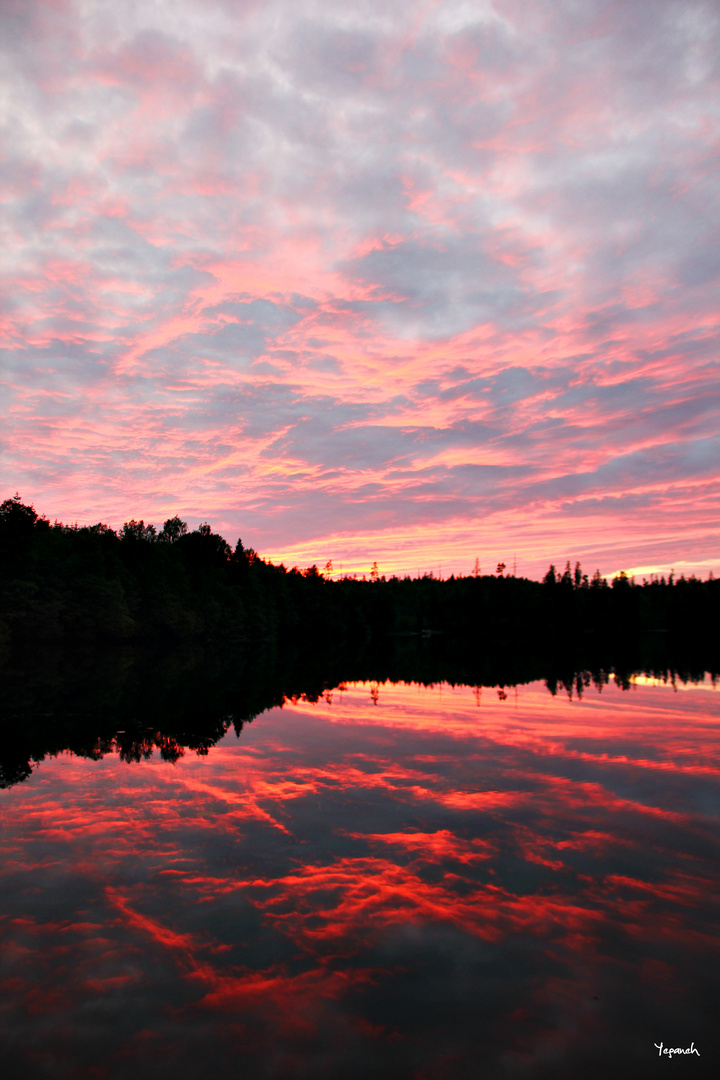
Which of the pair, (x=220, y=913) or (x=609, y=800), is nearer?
(x=220, y=913)

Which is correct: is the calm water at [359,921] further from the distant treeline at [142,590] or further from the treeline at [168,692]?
the distant treeline at [142,590]

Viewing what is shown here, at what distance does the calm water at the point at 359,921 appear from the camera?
6.11 m

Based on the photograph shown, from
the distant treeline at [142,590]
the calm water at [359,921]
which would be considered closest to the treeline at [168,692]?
the calm water at [359,921]

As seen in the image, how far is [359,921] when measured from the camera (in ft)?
28.1

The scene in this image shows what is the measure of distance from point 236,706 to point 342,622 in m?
136

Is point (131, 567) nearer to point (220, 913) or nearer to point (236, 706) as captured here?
point (236, 706)

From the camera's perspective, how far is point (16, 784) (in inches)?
614

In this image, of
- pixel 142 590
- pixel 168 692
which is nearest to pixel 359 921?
pixel 168 692

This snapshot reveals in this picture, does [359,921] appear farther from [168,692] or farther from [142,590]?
[142,590]

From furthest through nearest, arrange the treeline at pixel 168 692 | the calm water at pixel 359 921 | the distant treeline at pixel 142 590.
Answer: the distant treeline at pixel 142 590 < the treeline at pixel 168 692 < the calm water at pixel 359 921

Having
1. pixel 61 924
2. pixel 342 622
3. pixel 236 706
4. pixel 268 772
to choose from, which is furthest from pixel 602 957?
pixel 342 622

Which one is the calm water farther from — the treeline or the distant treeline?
the distant treeline

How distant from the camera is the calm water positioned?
611 cm

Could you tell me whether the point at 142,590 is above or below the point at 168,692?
above
